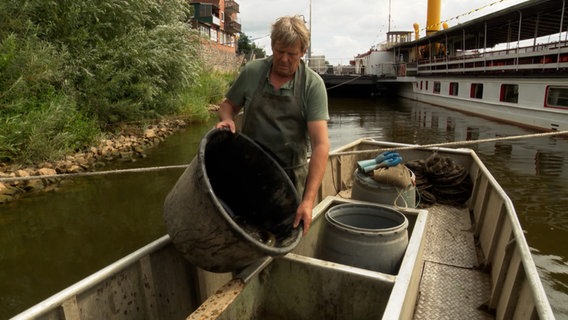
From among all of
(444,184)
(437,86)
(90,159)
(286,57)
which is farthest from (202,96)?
(286,57)

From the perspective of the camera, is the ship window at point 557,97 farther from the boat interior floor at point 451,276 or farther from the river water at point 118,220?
the boat interior floor at point 451,276

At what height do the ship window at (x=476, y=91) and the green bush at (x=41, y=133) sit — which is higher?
the ship window at (x=476, y=91)

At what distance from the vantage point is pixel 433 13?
39.2 meters

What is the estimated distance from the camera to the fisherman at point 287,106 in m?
2.34

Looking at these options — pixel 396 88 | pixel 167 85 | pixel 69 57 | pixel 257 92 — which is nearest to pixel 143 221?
pixel 257 92

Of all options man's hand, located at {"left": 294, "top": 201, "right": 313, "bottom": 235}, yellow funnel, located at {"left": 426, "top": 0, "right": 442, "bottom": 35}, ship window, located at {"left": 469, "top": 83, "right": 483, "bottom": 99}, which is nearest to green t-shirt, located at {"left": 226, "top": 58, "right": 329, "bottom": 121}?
man's hand, located at {"left": 294, "top": 201, "right": 313, "bottom": 235}

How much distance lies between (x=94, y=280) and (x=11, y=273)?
4.46 metres

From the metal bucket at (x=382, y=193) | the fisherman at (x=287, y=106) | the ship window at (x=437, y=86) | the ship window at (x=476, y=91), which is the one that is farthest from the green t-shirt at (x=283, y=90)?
the ship window at (x=437, y=86)

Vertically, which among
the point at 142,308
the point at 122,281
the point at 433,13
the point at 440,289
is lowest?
the point at 440,289

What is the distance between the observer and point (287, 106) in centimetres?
257

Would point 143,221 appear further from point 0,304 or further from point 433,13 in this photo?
point 433,13

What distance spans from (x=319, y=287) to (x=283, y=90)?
4.61 ft

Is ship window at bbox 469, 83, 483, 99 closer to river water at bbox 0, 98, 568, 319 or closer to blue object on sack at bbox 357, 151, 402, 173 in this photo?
river water at bbox 0, 98, 568, 319

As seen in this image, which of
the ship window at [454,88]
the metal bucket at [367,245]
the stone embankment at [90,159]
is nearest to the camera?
the metal bucket at [367,245]
